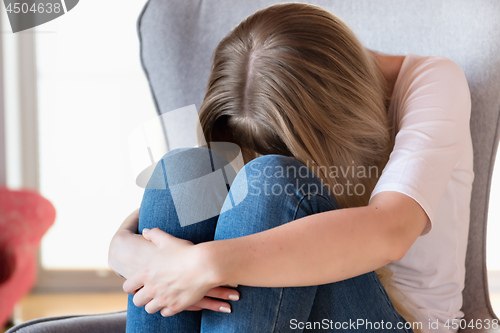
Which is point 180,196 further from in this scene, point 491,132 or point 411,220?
point 491,132

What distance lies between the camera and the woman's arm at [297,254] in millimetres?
531

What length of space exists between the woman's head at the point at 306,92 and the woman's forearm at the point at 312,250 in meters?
0.15

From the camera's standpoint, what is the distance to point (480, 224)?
78cm

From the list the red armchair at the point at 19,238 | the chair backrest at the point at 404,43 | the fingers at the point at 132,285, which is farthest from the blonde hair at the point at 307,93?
the red armchair at the point at 19,238

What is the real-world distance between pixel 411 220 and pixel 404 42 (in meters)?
0.38

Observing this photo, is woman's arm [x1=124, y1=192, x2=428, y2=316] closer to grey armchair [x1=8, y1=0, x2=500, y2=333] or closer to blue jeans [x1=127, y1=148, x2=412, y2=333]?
blue jeans [x1=127, y1=148, x2=412, y2=333]

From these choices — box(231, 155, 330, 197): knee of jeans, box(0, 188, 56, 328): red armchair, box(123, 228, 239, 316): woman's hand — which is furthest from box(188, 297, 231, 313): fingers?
box(0, 188, 56, 328): red armchair

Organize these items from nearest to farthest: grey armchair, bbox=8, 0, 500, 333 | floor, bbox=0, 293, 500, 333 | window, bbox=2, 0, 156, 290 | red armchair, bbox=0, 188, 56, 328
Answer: red armchair, bbox=0, 188, 56, 328
grey armchair, bbox=8, 0, 500, 333
floor, bbox=0, 293, 500, 333
window, bbox=2, 0, 156, 290

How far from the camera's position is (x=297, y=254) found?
53cm

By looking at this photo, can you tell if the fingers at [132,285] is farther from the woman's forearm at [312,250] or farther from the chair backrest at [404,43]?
the chair backrest at [404,43]

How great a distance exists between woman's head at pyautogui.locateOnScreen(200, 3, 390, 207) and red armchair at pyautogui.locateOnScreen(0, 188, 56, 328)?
51cm

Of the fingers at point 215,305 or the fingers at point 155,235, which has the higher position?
the fingers at point 155,235

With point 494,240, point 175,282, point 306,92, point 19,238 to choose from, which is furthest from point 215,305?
point 494,240

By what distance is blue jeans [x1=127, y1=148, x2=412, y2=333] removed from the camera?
55cm
